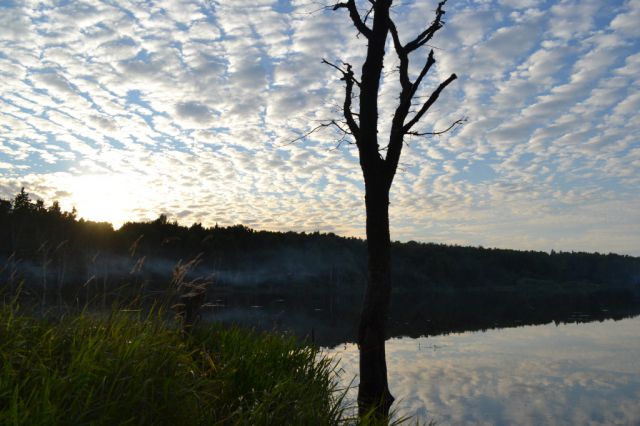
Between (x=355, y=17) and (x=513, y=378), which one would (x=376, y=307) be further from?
(x=513, y=378)

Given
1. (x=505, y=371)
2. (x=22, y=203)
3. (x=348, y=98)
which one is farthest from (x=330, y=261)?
(x=348, y=98)

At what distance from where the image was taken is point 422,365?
2362 centimetres

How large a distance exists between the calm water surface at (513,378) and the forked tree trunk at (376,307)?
2.36 metres

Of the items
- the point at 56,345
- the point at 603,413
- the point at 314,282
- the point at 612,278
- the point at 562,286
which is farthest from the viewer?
the point at 612,278

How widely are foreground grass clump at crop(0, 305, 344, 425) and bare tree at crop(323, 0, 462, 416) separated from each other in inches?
92.2

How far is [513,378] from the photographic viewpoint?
2164cm

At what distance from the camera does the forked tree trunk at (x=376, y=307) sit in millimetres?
9984

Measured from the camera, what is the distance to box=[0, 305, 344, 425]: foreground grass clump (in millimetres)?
4758

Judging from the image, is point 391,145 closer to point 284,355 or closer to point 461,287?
point 284,355

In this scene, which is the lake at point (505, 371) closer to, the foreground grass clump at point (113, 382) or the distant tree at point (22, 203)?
the foreground grass clump at point (113, 382)

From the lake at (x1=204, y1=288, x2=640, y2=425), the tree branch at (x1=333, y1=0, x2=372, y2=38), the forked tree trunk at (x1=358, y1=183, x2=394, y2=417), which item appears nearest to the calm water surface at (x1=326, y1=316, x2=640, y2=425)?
the lake at (x1=204, y1=288, x2=640, y2=425)

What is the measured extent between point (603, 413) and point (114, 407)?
15.9 m

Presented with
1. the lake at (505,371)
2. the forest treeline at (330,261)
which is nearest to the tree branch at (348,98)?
the lake at (505,371)

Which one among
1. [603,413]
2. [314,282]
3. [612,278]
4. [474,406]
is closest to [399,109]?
[474,406]
